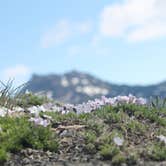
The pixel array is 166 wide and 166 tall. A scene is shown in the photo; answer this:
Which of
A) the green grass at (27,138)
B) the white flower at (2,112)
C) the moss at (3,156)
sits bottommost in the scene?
the moss at (3,156)

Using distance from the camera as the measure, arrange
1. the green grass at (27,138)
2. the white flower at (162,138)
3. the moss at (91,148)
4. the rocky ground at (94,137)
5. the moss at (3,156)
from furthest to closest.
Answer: the green grass at (27,138) → the white flower at (162,138) → the moss at (91,148) → the moss at (3,156) → the rocky ground at (94,137)

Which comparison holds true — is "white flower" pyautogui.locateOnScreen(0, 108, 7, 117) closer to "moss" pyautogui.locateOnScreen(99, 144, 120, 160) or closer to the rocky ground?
the rocky ground

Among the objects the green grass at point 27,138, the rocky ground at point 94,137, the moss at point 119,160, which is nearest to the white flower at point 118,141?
the rocky ground at point 94,137

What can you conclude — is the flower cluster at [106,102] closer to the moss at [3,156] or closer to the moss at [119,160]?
the moss at [3,156]

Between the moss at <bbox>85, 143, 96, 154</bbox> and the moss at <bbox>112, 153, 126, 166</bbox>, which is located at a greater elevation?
the moss at <bbox>85, 143, 96, 154</bbox>

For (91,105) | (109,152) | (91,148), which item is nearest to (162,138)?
(109,152)

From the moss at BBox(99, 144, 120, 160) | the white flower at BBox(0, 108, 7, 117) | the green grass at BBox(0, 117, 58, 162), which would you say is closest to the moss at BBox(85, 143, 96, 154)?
the moss at BBox(99, 144, 120, 160)

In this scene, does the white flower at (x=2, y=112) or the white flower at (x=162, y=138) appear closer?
the white flower at (x=162, y=138)

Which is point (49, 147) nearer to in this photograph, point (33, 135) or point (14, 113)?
point (33, 135)

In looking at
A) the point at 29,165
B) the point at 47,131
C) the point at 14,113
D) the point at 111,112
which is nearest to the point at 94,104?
the point at 111,112

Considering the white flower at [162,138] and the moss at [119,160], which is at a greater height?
the white flower at [162,138]

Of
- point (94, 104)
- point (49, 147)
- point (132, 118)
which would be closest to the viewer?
point (49, 147)
